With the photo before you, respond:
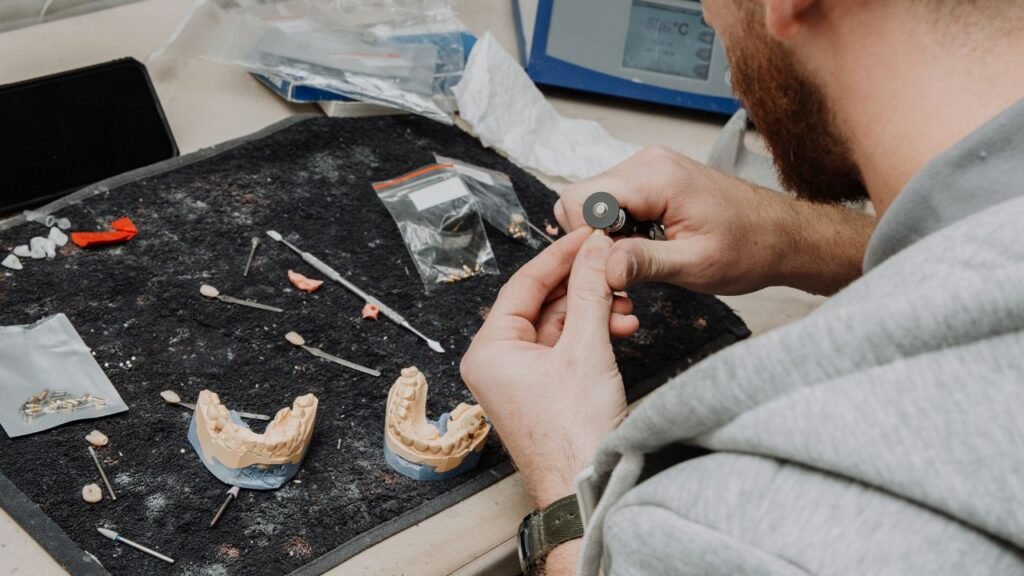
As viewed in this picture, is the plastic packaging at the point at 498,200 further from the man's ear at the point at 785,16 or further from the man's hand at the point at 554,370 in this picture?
the man's ear at the point at 785,16

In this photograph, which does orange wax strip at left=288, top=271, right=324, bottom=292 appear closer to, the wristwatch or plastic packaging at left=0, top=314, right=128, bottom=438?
plastic packaging at left=0, top=314, right=128, bottom=438

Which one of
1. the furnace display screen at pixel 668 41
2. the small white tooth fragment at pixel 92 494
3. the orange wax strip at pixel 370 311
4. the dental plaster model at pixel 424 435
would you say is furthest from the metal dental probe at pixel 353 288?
the furnace display screen at pixel 668 41

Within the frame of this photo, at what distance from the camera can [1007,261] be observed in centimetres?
55

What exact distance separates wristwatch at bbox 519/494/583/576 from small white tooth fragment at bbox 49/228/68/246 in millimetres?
803

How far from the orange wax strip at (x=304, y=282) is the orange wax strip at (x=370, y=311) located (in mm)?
77

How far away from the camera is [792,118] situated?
96cm

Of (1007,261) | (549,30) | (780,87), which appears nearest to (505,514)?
(780,87)

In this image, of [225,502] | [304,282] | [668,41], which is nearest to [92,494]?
[225,502]

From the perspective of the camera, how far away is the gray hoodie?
53 cm

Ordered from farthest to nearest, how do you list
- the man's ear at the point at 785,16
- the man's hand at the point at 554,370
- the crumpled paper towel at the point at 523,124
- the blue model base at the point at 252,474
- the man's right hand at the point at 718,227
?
the crumpled paper towel at the point at 523,124
the man's right hand at the point at 718,227
the blue model base at the point at 252,474
the man's hand at the point at 554,370
the man's ear at the point at 785,16

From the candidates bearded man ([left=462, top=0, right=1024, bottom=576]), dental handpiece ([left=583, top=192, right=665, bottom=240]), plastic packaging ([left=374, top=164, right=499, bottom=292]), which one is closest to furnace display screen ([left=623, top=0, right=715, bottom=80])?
plastic packaging ([left=374, top=164, right=499, bottom=292])

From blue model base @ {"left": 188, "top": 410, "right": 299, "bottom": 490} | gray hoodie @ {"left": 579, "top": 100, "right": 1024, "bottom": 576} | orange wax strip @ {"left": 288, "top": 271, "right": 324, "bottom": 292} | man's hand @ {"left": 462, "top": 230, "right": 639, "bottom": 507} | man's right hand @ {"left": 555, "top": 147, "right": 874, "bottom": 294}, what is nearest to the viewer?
gray hoodie @ {"left": 579, "top": 100, "right": 1024, "bottom": 576}

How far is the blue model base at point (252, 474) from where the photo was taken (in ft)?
3.51

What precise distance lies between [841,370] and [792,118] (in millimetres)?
448
